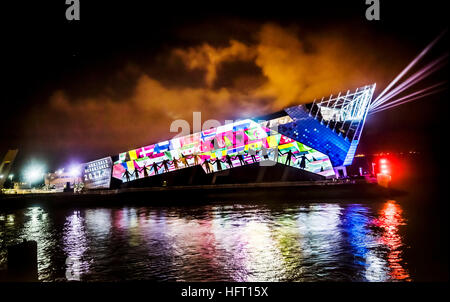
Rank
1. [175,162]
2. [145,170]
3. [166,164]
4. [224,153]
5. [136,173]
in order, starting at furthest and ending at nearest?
[136,173]
[145,170]
[166,164]
[175,162]
[224,153]

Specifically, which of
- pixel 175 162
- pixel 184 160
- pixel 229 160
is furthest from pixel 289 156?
pixel 175 162

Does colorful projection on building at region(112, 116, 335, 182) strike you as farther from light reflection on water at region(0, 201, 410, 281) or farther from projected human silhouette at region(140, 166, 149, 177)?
light reflection on water at region(0, 201, 410, 281)

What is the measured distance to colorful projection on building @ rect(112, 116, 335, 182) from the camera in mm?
21536

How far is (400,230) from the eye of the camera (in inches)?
311

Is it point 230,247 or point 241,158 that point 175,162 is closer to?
point 241,158

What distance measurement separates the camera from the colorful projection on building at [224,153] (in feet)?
70.7

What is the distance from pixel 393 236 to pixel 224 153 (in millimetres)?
17533

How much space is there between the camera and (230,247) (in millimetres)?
6879

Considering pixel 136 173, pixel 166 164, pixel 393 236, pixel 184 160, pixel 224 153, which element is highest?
pixel 224 153

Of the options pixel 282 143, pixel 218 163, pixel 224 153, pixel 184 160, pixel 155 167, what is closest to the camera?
pixel 282 143

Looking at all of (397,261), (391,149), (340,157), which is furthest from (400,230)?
(391,149)

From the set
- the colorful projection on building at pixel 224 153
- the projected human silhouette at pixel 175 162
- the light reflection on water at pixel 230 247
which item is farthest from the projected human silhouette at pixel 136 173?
the light reflection on water at pixel 230 247
